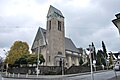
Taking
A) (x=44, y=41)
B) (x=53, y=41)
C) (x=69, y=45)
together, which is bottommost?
(x=69, y=45)

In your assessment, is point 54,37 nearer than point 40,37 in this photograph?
Yes

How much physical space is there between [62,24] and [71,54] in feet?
43.1

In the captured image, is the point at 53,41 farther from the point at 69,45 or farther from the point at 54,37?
the point at 69,45

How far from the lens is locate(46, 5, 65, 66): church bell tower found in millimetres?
56562

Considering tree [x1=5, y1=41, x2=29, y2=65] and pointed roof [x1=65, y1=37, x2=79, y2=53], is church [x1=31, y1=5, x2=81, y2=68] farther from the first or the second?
tree [x1=5, y1=41, x2=29, y2=65]

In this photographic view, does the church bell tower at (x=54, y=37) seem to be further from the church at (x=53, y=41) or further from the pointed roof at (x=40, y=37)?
the pointed roof at (x=40, y=37)

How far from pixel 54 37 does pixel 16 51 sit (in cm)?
1274

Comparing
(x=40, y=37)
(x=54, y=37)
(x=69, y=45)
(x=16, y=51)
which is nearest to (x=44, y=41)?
(x=40, y=37)

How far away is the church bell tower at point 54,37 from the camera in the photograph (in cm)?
5656

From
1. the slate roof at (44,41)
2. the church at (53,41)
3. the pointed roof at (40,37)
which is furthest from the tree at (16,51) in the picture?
the slate roof at (44,41)

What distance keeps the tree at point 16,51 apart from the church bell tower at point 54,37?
24.5 ft

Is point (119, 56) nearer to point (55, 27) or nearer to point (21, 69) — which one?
point (21, 69)

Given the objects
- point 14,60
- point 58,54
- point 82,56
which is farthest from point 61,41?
point 82,56

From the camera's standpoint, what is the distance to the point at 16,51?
57.2 metres
